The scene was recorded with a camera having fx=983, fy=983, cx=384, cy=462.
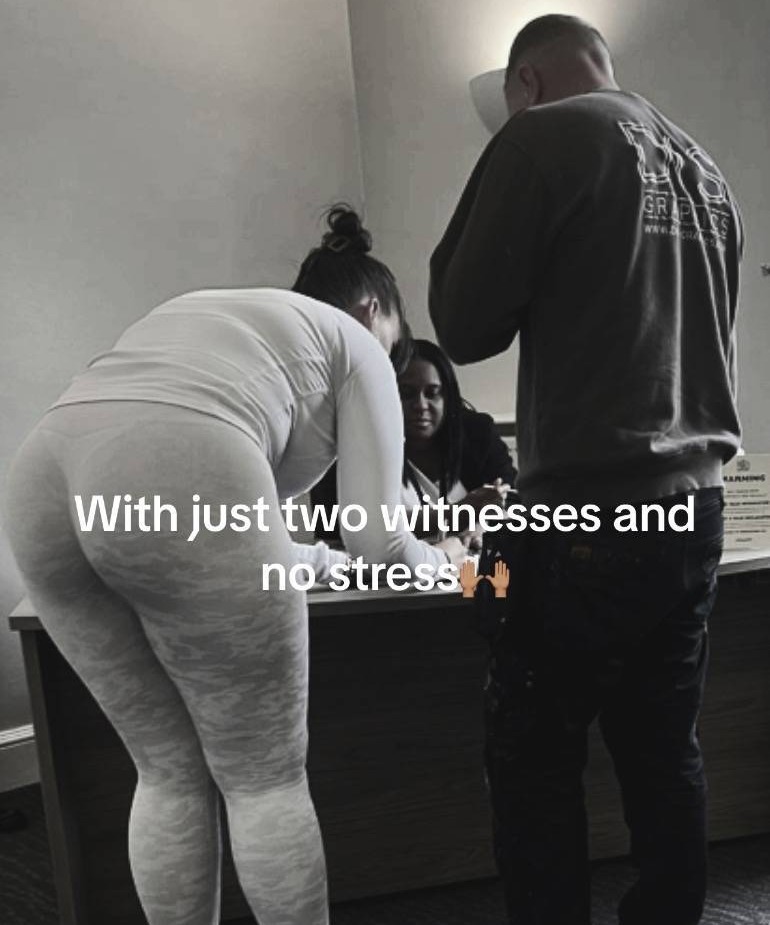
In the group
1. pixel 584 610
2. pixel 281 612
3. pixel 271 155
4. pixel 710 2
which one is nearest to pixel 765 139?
pixel 710 2

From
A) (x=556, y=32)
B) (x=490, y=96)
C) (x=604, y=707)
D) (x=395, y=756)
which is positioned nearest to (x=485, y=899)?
(x=395, y=756)

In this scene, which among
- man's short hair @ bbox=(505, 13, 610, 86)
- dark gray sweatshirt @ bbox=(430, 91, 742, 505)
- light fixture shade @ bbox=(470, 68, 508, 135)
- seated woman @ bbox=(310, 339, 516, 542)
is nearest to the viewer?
dark gray sweatshirt @ bbox=(430, 91, 742, 505)

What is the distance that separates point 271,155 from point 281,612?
1.85 m

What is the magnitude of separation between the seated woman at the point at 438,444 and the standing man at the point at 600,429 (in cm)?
88

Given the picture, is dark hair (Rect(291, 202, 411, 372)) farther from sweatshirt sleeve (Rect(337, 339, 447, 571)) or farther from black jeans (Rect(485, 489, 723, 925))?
black jeans (Rect(485, 489, 723, 925))

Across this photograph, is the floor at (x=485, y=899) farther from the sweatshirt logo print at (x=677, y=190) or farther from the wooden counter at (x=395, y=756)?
the sweatshirt logo print at (x=677, y=190)

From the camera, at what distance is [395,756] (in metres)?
1.72

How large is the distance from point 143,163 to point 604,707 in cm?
183

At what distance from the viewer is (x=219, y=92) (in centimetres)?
258

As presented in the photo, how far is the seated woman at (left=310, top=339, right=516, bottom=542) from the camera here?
2.19 metres

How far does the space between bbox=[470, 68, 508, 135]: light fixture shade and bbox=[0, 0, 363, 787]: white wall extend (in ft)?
1.18

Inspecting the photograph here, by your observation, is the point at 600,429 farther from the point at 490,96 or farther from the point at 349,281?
the point at 490,96

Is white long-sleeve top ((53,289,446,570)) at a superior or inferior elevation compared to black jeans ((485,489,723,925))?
superior

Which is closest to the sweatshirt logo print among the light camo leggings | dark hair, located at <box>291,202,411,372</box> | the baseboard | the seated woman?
dark hair, located at <box>291,202,411,372</box>
